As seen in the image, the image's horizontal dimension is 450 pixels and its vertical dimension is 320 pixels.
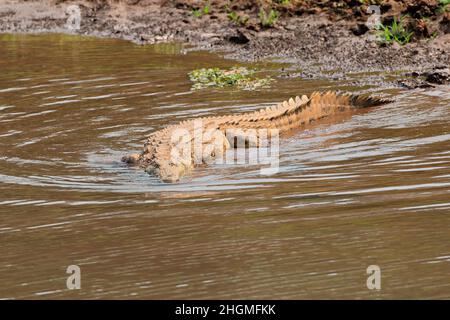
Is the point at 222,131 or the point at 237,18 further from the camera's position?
the point at 237,18

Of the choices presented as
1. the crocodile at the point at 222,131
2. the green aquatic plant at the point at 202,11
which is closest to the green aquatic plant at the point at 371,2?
the green aquatic plant at the point at 202,11

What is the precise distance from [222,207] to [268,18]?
27.2 feet

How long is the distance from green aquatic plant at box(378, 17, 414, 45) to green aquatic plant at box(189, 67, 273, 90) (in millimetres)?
1890

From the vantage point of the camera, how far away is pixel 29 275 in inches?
205

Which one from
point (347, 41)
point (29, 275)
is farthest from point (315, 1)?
point (29, 275)

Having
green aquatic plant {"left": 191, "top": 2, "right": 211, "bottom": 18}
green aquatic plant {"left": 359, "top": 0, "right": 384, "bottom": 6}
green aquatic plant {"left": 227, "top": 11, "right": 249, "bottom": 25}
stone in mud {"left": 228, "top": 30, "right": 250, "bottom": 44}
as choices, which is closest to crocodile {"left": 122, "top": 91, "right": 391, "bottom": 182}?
green aquatic plant {"left": 359, "top": 0, "right": 384, "bottom": 6}

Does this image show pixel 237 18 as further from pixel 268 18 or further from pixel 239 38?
pixel 239 38

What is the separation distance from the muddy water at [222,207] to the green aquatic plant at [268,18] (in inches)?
142

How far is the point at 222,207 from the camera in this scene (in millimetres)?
6332

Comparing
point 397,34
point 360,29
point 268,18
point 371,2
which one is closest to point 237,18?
point 268,18

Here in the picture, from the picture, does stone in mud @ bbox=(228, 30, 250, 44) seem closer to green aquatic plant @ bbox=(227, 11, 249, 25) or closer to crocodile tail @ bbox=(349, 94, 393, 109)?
green aquatic plant @ bbox=(227, 11, 249, 25)

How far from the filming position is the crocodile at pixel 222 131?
7.74m

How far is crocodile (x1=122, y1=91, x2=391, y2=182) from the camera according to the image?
7742mm

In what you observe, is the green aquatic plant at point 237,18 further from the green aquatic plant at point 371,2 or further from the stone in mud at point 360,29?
the stone in mud at point 360,29
